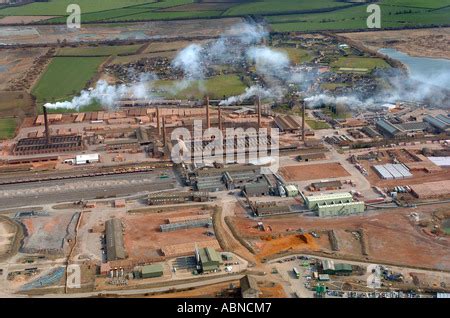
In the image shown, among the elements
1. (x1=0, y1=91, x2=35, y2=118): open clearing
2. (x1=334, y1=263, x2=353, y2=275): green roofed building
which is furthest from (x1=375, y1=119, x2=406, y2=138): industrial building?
(x1=0, y1=91, x2=35, y2=118): open clearing

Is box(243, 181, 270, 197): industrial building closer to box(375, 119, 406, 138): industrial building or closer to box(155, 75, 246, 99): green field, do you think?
box(375, 119, 406, 138): industrial building

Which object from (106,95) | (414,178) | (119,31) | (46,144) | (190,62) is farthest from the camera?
(119,31)

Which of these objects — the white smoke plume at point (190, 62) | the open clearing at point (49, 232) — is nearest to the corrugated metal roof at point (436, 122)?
the white smoke plume at point (190, 62)

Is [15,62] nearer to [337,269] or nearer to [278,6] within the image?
[278,6]

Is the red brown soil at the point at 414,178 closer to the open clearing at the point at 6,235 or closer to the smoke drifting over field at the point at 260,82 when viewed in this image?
the smoke drifting over field at the point at 260,82

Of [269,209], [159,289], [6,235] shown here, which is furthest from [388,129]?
[6,235]
